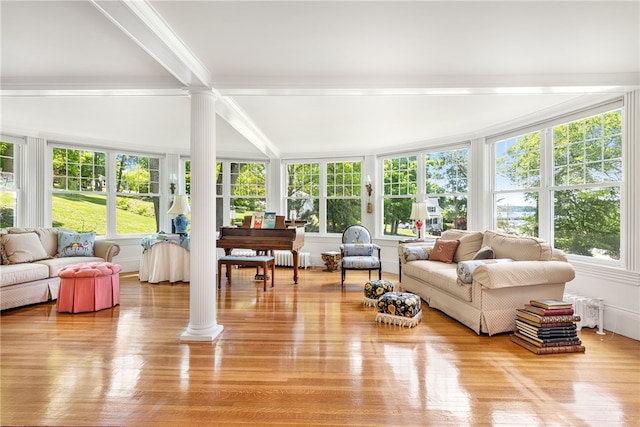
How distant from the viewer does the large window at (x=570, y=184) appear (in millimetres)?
3646

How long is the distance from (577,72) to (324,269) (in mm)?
5109

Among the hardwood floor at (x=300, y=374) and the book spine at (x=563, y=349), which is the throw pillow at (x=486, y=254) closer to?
the hardwood floor at (x=300, y=374)

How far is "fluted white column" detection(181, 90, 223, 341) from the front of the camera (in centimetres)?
315

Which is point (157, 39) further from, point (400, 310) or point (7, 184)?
point (7, 184)

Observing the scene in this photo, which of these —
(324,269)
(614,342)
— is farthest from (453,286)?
(324,269)

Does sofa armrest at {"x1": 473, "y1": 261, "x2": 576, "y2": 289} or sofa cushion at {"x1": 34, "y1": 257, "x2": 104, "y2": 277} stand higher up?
sofa armrest at {"x1": 473, "y1": 261, "x2": 576, "y2": 289}

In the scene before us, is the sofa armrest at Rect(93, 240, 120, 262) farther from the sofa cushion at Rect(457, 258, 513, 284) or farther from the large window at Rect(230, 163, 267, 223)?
the sofa cushion at Rect(457, 258, 513, 284)

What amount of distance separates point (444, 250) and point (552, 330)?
6.02ft

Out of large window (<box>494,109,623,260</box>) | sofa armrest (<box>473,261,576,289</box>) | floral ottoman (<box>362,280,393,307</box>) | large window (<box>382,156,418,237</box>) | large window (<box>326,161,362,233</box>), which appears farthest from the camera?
large window (<box>326,161,362,233</box>)

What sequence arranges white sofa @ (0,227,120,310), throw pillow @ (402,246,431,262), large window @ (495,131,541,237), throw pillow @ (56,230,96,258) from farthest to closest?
throw pillow @ (56,230,96,258) → throw pillow @ (402,246,431,262) → large window @ (495,131,541,237) → white sofa @ (0,227,120,310)

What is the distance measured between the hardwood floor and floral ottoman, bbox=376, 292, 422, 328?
10 cm

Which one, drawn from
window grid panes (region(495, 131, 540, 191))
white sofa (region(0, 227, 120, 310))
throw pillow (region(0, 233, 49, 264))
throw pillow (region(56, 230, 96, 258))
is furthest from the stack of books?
throw pillow (region(0, 233, 49, 264))

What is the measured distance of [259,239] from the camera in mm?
5219

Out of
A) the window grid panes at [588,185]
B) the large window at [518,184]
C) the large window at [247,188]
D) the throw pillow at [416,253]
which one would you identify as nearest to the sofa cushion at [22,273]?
the large window at [247,188]
